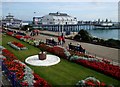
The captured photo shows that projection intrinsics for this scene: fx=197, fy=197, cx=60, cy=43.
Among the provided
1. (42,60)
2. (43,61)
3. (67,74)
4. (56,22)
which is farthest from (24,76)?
(56,22)

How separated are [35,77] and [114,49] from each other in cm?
1092

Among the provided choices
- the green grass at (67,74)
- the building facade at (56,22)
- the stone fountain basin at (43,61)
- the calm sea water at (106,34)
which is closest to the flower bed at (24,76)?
the green grass at (67,74)

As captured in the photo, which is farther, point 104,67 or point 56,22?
point 56,22

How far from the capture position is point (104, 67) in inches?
501

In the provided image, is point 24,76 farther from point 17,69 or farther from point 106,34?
point 106,34

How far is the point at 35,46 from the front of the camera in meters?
21.9

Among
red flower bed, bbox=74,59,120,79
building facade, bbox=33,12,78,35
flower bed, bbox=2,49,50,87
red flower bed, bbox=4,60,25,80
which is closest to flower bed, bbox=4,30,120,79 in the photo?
red flower bed, bbox=74,59,120,79

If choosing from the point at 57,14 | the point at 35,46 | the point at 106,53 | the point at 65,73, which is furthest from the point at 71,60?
the point at 57,14

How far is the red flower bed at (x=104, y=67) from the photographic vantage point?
464 inches

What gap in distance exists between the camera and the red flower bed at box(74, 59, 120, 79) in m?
11.8

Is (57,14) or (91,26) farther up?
(57,14)

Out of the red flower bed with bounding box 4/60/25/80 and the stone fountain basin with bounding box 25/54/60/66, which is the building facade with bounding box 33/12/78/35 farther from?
the red flower bed with bounding box 4/60/25/80

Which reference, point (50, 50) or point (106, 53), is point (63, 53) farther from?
point (106, 53)

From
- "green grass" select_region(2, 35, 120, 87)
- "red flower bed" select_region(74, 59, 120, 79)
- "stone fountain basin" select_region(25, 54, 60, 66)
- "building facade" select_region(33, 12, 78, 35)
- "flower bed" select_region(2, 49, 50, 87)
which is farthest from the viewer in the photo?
"building facade" select_region(33, 12, 78, 35)
